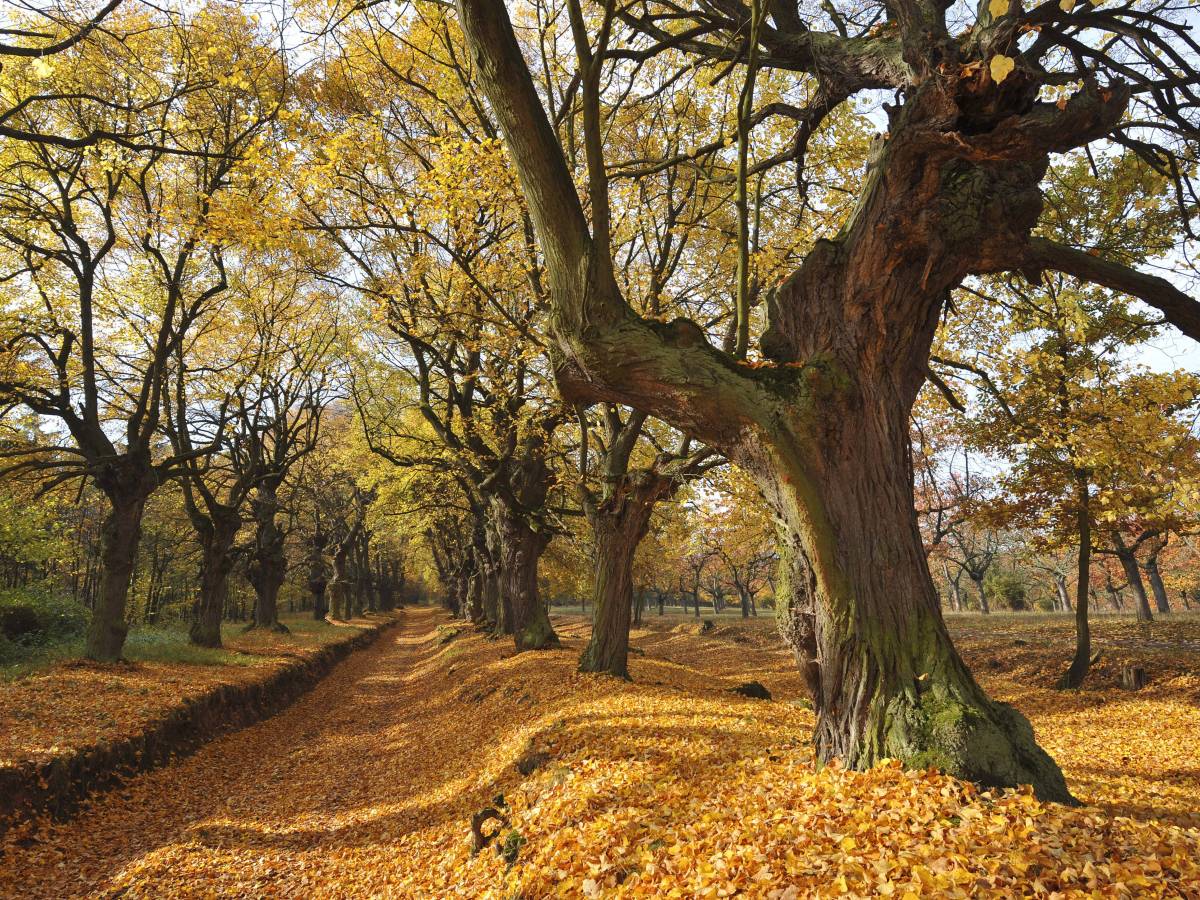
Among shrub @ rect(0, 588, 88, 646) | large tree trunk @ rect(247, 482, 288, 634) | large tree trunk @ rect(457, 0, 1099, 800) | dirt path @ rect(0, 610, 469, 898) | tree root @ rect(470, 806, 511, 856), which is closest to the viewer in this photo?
large tree trunk @ rect(457, 0, 1099, 800)

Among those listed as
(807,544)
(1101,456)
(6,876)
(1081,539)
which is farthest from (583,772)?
(1081,539)

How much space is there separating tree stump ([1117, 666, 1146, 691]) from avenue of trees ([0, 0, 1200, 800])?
2.57ft

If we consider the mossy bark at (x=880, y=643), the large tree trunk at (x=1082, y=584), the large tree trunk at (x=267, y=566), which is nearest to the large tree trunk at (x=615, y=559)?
the mossy bark at (x=880, y=643)

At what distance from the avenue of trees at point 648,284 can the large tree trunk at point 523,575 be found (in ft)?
0.34

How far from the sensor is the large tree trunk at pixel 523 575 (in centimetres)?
1436

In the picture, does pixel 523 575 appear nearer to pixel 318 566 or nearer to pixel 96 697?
pixel 96 697

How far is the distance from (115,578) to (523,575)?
8.07 m

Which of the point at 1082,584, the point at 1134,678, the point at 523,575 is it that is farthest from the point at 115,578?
the point at 1134,678

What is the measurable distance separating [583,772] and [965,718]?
10.4 ft

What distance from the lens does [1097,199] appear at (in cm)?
939

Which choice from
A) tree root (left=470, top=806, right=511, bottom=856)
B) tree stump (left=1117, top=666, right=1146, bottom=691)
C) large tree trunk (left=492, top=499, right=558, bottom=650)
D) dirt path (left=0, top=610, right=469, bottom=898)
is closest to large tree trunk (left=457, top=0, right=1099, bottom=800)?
tree root (left=470, top=806, right=511, bottom=856)

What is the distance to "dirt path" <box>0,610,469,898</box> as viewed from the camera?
197 inches

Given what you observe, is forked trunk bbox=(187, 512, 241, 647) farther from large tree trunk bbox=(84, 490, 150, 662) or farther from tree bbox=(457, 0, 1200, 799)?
tree bbox=(457, 0, 1200, 799)

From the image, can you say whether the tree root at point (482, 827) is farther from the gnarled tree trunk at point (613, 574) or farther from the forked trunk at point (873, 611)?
the gnarled tree trunk at point (613, 574)
